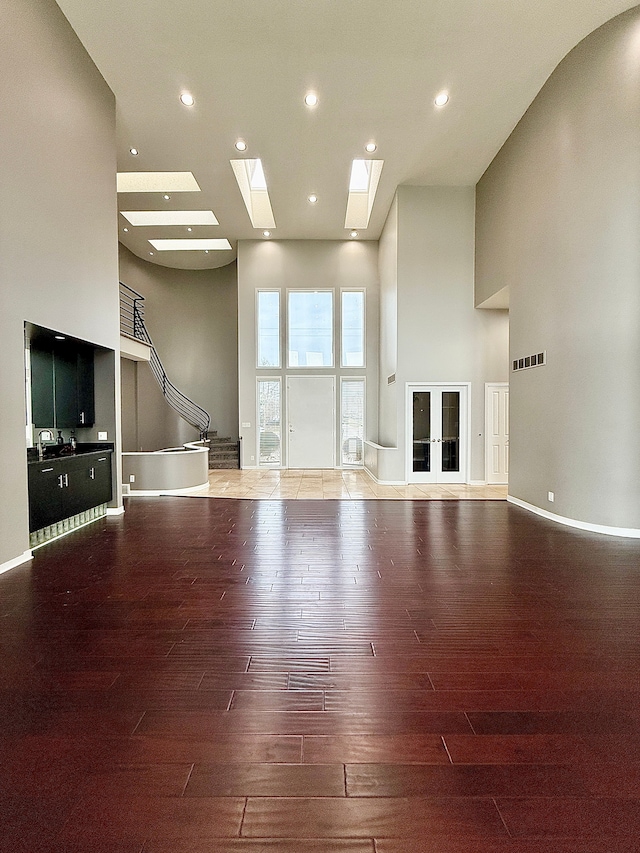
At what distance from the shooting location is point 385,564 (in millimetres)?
4367

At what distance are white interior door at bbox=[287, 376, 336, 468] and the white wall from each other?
28 centimetres

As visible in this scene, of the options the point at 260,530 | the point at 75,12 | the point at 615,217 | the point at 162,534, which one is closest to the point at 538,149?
the point at 615,217

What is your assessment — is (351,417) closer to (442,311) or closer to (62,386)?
(442,311)

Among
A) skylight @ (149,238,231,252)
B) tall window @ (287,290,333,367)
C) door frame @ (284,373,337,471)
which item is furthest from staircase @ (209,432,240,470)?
skylight @ (149,238,231,252)

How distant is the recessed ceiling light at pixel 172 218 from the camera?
11.2 m

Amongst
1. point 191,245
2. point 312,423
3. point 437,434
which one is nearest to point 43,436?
point 437,434

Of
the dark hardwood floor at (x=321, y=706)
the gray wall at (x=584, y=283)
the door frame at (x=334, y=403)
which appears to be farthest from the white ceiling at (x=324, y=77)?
the dark hardwood floor at (x=321, y=706)

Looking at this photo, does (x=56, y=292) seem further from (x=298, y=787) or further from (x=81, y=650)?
(x=298, y=787)

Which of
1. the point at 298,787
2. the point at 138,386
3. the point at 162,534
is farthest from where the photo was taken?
the point at 138,386

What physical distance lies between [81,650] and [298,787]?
1.66 m

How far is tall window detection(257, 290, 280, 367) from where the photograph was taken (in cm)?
1259

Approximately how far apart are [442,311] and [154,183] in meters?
6.44

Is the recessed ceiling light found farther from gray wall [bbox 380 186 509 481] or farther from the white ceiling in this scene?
gray wall [bbox 380 186 509 481]

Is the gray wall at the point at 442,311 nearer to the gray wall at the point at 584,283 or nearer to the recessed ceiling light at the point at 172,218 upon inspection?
the gray wall at the point at 584,283
